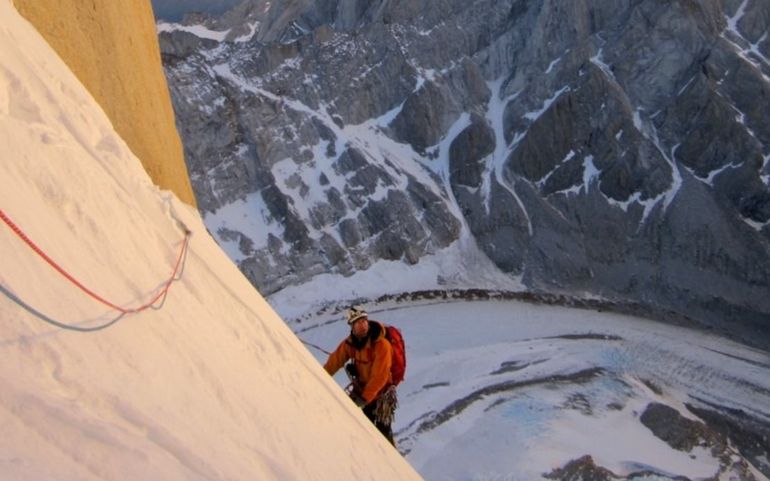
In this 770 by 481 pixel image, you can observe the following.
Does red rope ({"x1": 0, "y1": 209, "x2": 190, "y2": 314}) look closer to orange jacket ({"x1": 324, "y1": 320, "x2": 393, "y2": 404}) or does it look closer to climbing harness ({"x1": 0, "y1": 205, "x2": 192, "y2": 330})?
climbing harness ({"x1": 0, "y1": 205, "x2": 192, "y2": 330})

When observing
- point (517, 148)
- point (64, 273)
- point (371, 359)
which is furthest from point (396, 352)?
point (517, 148)

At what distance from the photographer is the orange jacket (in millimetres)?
7965

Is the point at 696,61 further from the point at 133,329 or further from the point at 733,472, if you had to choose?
the point at 133,329

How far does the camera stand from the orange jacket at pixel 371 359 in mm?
7965

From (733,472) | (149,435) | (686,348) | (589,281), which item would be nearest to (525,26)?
(589,281)

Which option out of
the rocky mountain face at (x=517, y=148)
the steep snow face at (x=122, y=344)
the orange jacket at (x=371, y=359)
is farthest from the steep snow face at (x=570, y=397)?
the steep snow face at (x=122, y=344)

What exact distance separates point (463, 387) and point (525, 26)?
42.6 meters

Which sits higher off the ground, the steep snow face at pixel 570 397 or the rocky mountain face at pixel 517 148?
the rocky mountain face at pixel 517 148

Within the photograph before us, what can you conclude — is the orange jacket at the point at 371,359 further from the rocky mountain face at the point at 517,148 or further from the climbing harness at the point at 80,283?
the rocky mountain face at the point at 517,148

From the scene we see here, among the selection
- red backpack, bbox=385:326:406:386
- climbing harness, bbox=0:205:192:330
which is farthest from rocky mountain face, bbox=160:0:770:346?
climbing harness, bbox=0:205:192:330

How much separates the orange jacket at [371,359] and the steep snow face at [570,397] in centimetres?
1086

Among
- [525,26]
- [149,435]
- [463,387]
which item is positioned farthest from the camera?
[525,26]

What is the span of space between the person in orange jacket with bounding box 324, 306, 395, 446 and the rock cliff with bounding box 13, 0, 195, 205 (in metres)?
3.73

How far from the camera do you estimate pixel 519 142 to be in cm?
5272
